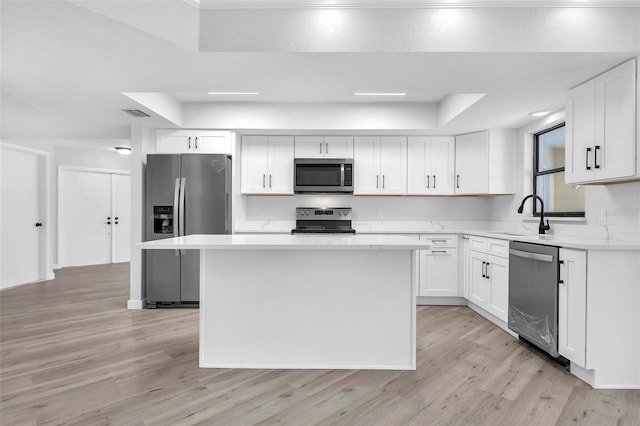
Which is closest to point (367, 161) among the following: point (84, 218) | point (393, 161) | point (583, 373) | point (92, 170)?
point (393, 161)

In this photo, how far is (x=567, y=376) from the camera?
236 centimetres

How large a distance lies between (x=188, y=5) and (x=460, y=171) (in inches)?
137

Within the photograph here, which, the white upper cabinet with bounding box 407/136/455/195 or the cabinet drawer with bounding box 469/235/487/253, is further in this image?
the white upper cabinet with bounding box 407/136/455/195

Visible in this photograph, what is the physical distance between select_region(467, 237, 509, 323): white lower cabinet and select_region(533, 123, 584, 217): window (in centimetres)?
76

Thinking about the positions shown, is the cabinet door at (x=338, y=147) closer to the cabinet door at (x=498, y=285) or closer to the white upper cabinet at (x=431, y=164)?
the white upper cabinet at (x=431, y=164)

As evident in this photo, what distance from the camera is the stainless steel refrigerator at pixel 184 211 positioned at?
402 centimetres

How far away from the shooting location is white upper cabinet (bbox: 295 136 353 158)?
4.48 meters

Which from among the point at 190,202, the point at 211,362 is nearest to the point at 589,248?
the point at 211,362

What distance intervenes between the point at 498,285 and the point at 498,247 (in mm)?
359

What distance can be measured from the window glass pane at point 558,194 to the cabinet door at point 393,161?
1503mm

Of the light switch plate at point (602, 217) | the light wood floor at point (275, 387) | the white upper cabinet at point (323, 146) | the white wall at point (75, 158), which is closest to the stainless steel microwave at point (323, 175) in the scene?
the white upper cabinet at point (323, 146)

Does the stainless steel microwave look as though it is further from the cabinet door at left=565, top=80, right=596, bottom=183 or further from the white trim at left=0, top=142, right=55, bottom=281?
the white trim at left=0, top=142, right=55, bottom=281

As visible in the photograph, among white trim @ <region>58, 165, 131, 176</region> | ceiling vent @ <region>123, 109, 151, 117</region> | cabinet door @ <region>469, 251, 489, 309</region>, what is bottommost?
cabinet door @ <region>469, 251, 489, 309</region>

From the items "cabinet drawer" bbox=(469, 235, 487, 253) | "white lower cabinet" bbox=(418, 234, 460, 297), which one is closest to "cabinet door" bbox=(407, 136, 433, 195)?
"white lower cabinet" bbox=(418, 234, 460, 297)
